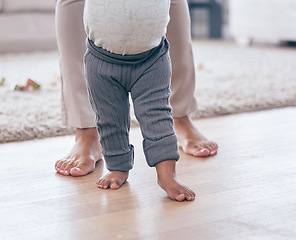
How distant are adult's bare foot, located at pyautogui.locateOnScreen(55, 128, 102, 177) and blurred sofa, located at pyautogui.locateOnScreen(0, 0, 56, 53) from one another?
2.54m

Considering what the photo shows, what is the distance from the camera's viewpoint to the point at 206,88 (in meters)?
2.09

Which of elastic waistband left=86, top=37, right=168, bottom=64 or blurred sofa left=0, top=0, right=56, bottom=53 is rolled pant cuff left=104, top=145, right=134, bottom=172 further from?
blurred sofa left=0, top=0, right=56, bottom=53

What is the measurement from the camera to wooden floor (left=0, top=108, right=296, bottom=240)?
0.82m

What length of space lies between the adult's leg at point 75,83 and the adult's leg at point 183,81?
0.24 m

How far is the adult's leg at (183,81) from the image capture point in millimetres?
1292

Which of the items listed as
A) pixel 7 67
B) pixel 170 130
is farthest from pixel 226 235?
pixel 7 67

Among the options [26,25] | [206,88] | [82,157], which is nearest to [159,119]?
[82,157]

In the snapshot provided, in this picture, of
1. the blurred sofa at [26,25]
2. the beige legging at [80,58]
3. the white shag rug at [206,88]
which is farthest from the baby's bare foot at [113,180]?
the blurred sofa at [26,25]

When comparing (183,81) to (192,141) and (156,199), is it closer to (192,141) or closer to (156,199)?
(192,141)

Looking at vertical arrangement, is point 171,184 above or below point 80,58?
below

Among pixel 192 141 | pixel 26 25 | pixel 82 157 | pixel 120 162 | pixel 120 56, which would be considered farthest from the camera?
pixel 26 25

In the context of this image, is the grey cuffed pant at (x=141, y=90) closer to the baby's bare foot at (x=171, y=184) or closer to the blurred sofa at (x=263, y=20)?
the baby's bare foot at (x=171, y=184)

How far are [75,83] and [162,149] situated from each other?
0.37 metres

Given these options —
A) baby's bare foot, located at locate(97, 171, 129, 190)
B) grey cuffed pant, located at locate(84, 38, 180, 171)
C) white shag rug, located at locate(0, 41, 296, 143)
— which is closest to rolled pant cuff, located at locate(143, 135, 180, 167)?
grey cuffed pant, located at locate(84, 38, 180, 171)
